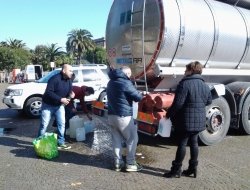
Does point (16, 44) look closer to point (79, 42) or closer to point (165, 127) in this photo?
point (79, 42)

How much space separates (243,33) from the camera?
785 cm

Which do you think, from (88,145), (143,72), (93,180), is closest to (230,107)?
(143,72)

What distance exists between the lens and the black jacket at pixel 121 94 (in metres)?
5.46

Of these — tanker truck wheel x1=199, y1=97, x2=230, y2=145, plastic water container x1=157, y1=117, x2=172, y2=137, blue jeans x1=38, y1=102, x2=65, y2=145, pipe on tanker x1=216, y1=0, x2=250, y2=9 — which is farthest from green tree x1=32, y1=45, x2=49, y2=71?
plastic water container x1=157, y1=117, x2=172, y2=137

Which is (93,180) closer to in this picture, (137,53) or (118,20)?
(137,53)

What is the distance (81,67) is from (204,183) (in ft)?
26.4

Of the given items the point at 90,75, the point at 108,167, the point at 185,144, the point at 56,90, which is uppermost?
the point at 90,75

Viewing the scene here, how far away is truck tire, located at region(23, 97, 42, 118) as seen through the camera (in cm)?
1141

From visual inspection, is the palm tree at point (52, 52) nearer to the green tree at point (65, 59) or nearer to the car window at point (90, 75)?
the green tree at point (65, 59)

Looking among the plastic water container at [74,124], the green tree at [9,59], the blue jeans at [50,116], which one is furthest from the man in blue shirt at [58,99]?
the green tree at [9,59]

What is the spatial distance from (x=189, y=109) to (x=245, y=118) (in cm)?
347

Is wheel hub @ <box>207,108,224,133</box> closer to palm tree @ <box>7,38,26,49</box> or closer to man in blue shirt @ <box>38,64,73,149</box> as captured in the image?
man in blue shirt @ <box>38,64,73,149</box>

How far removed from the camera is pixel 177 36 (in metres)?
6.68

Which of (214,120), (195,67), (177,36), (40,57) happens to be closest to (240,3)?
(177,36)
